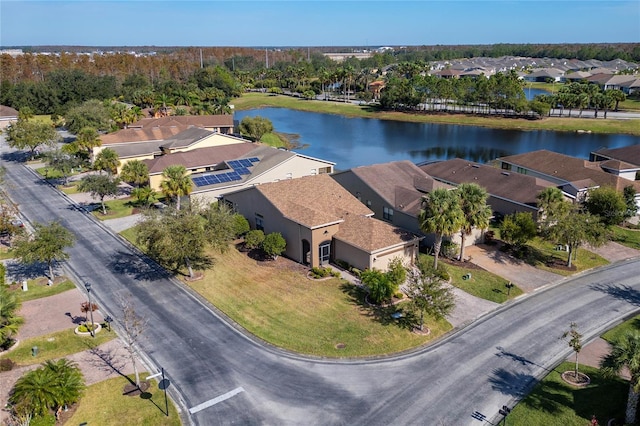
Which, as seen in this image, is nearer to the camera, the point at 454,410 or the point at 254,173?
the point at 454,410

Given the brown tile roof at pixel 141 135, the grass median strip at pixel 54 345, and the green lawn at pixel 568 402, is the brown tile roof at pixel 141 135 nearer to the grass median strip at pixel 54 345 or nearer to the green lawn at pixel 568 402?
the grass median strip at pixel 54 345

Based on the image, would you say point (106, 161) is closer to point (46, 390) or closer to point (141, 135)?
point (141, 135)

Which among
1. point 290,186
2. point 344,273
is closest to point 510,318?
point 344,273

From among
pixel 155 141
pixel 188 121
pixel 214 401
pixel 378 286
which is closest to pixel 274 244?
pixel 378 286

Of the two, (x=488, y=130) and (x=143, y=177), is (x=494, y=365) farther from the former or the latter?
(x=488, y=130)

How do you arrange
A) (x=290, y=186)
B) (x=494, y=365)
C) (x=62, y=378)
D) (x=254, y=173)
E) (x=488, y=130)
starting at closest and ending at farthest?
(x=62, y=378), (x=494, y=365), (x=290, y=186), (x=254, y=173), (x=488, y=130)

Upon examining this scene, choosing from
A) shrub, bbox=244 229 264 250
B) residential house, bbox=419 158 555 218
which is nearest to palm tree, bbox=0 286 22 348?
shrub, bbox=244 229 264 250

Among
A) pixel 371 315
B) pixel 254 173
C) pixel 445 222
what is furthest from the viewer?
pixel 254 173

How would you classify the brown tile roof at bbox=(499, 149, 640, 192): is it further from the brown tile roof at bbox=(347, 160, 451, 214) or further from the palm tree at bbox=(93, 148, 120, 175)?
the palm tree at bbox=(93, 148, 120, 175)
